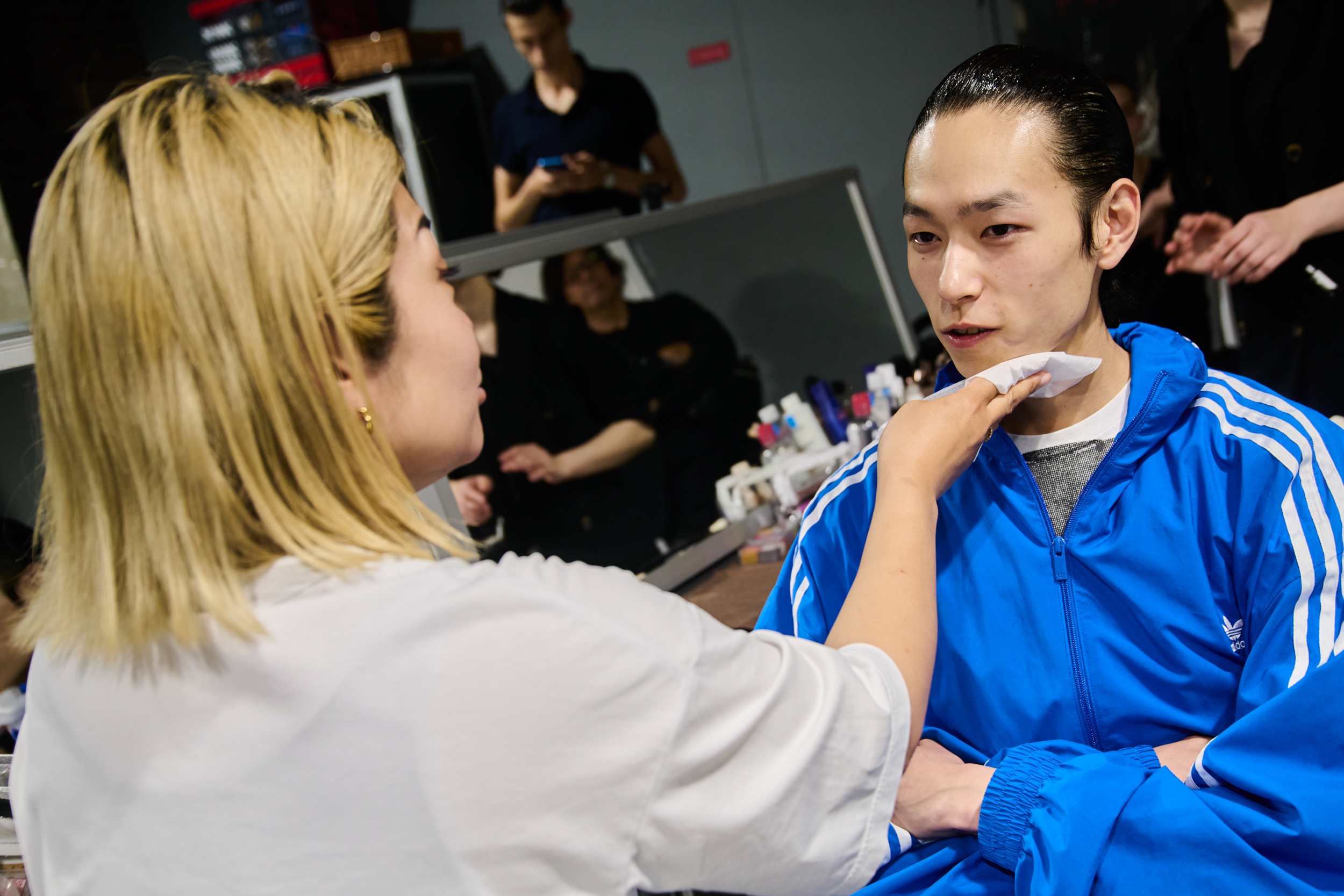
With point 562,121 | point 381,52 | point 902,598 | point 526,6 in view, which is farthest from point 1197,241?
point 381,52

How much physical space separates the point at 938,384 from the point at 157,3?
5.79 metres

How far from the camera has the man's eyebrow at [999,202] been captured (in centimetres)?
108

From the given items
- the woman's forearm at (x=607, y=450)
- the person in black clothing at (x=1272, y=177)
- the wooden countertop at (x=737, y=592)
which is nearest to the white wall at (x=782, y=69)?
the person in black clothing at (x=1272, y=177)

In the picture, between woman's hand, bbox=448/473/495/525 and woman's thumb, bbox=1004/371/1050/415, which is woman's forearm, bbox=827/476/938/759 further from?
woman's hand, bbox=448/473/495/525

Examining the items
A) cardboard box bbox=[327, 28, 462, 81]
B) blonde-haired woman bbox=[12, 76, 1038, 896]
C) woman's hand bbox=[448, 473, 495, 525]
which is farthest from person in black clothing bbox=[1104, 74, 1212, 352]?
cardboard box bbox=[327, 28, 462, 81]

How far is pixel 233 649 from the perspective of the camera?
0.65 m

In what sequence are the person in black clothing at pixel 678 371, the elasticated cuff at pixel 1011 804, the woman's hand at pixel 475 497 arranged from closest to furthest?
the elasticated cuff at pixel 1011 804 → the woman's hand at pixel 475 497 → the person in black clothing at pixel 678 371

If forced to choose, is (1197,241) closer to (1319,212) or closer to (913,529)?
(1319,212)

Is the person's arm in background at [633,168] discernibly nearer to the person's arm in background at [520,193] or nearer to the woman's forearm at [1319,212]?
the person's arm in background at [520,193]

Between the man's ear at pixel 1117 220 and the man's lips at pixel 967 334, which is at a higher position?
the man's ear at pixel 1117 220

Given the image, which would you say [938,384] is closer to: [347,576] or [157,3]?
[347,576]

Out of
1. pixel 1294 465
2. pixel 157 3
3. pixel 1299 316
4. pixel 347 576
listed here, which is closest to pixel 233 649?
pixel 347 576

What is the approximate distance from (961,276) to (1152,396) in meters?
0.25

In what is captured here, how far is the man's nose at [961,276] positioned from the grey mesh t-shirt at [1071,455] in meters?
0.21
